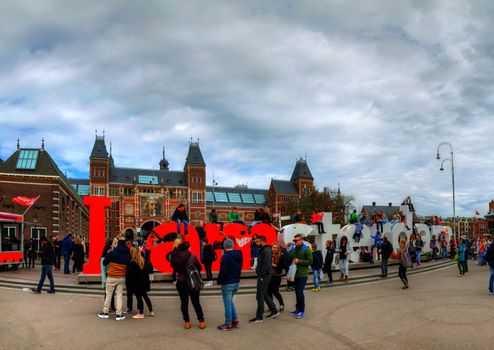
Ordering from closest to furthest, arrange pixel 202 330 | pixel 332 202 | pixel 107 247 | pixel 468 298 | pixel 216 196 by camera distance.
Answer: pixel 202 330 < pixel 468 298 < pixel 107 247 < pixel 332 202 < pixel 216 196

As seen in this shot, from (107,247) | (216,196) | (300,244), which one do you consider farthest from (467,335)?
(216,196)

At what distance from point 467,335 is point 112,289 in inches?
279

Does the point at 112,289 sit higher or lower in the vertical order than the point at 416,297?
higher

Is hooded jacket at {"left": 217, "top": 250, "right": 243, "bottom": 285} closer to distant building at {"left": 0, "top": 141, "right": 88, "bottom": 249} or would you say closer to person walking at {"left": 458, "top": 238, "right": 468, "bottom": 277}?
person walking at {"left": 458, "top": 238, "right": 468, "bottom": 277}

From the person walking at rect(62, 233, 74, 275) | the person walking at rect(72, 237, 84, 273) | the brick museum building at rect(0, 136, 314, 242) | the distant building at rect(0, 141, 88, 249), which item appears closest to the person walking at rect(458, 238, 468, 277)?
the person walking at rect(72, 237, 84, 273)

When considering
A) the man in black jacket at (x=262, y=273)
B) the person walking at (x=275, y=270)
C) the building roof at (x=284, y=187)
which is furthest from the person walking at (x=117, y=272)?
the building roof at (x=284, y=187)

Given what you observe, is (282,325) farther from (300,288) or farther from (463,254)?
(463,254)

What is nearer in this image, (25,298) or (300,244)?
(300,244)

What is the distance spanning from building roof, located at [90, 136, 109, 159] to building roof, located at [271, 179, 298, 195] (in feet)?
142

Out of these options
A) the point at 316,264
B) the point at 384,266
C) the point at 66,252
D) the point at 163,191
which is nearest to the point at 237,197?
the point at 163,191

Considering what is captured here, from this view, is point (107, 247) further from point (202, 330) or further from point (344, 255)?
point (344, 255)

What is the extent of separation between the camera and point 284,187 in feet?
360

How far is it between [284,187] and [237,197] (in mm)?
12985

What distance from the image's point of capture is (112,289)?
901 cm
